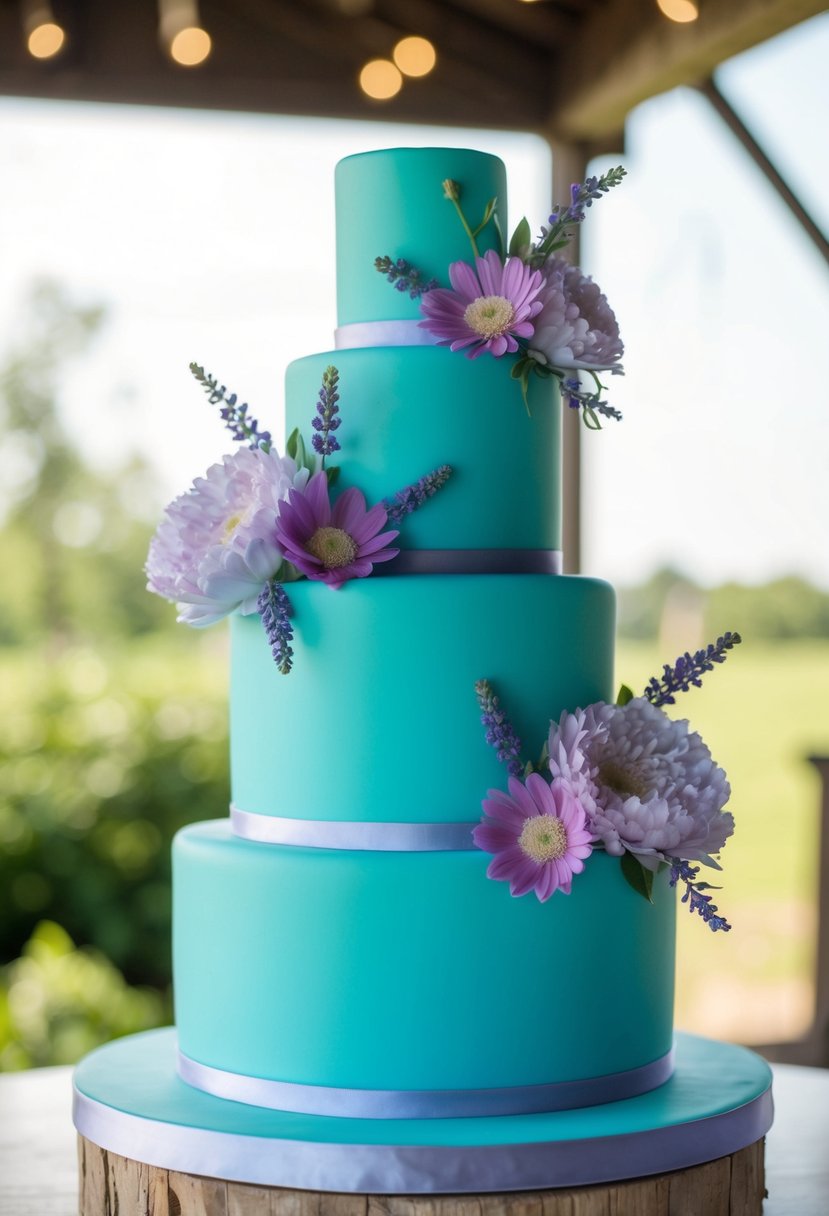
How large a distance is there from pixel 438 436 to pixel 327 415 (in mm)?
→ 131

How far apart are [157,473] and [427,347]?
5.07 meters

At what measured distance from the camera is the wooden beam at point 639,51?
348 centimetres

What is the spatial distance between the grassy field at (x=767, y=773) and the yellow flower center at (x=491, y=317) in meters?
7.01

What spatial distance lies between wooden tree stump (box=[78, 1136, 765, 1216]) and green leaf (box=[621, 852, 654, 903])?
283 millimetres

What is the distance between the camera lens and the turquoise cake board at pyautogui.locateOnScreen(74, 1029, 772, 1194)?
1.48 meters

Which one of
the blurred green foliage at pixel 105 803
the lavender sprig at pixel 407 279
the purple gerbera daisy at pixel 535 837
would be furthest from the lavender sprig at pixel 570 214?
the blurred green foliage at pixel 105 803

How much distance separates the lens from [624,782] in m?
1.66

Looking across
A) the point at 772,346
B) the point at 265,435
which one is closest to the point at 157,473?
the point at 772,346

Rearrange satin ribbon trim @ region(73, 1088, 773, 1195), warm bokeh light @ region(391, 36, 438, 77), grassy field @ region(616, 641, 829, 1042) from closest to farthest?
satin ribbon trim @ region(73, 1088, 773, 1195)
warm bokeh light @ region(391, 36, 438, 77)
grassy field @ region(616, 641, 829, 1042)

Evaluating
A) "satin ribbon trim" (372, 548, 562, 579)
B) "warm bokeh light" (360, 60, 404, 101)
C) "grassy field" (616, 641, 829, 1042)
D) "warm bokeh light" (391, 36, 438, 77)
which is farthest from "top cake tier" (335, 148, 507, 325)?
"grassy field" (616, 641, 829, 1042)

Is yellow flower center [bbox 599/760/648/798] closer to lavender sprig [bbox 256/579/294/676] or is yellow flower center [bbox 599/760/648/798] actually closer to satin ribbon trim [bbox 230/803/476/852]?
satin ribbon trim [bbox 230/803/476/852]

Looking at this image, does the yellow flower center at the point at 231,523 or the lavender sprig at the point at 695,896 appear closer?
the lavender sprig at the point at 695,896

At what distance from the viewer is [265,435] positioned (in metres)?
1.74

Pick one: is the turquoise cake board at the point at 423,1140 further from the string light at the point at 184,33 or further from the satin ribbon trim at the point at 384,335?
the string light at the point at 184,33
